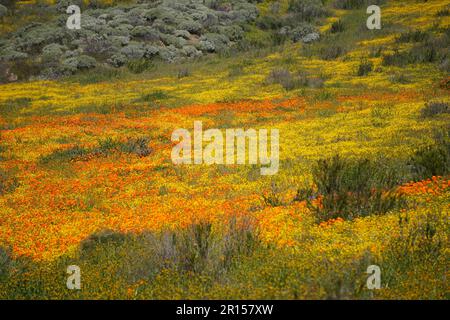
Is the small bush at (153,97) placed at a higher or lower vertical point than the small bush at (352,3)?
lower

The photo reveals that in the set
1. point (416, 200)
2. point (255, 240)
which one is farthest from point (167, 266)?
point (416, 200)

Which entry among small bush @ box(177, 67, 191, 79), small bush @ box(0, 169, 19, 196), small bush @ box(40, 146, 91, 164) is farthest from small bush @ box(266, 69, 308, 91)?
small bush @ box(0, 169, 19, 196)

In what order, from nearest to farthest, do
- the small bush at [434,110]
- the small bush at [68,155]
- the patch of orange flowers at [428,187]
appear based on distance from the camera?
the patch of orange flowers at [428,187] → the small bush at [68,155] → the small bush at [434,110]

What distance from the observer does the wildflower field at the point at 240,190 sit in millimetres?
5820

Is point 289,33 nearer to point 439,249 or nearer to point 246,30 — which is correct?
point 246,30

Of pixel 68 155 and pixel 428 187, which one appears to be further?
pixel 68 155

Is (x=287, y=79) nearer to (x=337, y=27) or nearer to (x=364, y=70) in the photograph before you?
(x=364, y=70)

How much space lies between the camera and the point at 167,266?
633 cm

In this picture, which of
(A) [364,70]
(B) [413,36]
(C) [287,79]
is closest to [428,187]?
(C) [287,79]

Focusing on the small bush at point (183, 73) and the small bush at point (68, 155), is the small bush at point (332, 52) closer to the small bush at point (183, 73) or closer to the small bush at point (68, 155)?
the small bush at point (183, 73)

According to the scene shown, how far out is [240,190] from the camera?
→ 10.5 meters

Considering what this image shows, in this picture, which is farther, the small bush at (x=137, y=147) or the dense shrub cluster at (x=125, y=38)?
the dense shrub cluster at (x=125, y=38)

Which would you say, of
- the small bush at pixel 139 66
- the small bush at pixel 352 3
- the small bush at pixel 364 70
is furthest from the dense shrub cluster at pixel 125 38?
the small bush at pixel 364 70

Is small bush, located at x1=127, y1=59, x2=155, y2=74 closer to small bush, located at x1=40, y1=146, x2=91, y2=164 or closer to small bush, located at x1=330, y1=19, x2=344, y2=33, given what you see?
small bush, located at x1=330, y1=19, x2=344, y2=33
